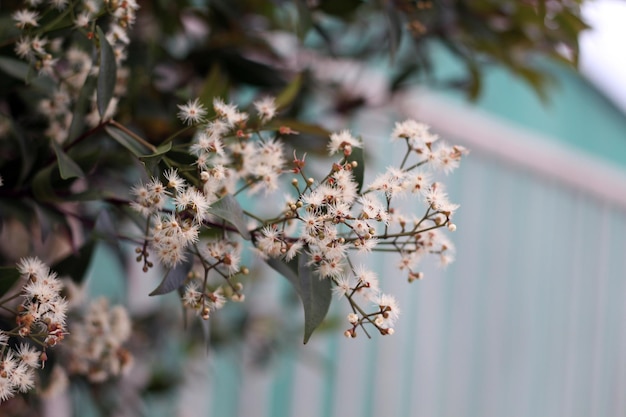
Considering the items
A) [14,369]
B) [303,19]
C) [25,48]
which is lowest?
[14,369]

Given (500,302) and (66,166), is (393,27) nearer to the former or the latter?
(66,166)

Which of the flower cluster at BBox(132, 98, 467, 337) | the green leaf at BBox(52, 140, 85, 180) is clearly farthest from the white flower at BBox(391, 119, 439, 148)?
the green leaf at BBox(52, 140, 85, 180)

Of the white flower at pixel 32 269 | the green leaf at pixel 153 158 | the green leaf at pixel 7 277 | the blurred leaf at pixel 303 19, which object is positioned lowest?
the green leaf at pixel 7 277

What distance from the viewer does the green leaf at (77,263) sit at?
0.68m

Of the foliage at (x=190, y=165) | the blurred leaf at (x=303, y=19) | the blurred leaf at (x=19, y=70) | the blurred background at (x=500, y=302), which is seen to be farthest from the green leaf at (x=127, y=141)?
the blurred background at (x=500, y=302)

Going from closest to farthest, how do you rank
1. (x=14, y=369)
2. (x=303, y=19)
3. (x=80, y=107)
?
1. (x=14, y=369)
2. (x=80, y=107)
3. (x=303, y=19)

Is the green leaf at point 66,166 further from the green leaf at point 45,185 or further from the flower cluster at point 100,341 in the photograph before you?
the flower cluster at point 100,341

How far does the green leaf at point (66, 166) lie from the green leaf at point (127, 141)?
4cm

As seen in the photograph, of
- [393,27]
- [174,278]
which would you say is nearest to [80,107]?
[174,278]

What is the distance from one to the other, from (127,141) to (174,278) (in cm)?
10

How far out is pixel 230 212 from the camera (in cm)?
49

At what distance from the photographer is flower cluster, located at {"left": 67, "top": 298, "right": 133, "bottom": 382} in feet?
2.20

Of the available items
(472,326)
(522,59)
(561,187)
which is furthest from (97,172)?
(561,187)

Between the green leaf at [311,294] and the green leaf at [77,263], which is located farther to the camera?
the green leaf at [77,263]
